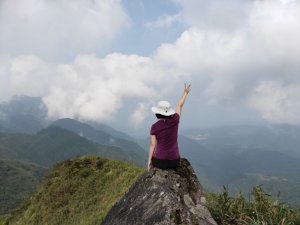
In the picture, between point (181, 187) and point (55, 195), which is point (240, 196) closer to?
point (181, 187)

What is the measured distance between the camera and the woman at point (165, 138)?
12.5 meters

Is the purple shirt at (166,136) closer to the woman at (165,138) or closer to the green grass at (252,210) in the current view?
the woman at (165,138)

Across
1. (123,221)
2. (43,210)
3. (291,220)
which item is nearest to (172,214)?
(123,221)

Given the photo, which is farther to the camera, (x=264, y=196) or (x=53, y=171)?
(x=53, y=171)

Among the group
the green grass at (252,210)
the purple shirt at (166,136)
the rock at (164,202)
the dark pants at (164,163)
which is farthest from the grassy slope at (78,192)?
the purple shirt at (166,136)

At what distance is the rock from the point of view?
37.0ft

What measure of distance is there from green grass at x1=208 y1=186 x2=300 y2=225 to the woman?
80.7 inches

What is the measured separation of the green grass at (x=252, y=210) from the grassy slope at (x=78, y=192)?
840 centimetres

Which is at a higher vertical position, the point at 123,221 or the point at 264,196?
the point at 264,196

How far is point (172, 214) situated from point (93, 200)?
14.5 meters

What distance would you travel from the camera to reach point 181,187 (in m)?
12.7

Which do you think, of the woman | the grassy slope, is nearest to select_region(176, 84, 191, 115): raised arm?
the woman

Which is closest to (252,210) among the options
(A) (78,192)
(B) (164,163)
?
(B) (164,163)

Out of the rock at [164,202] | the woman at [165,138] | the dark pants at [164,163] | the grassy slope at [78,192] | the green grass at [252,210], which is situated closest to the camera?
the rock at [164,202]
